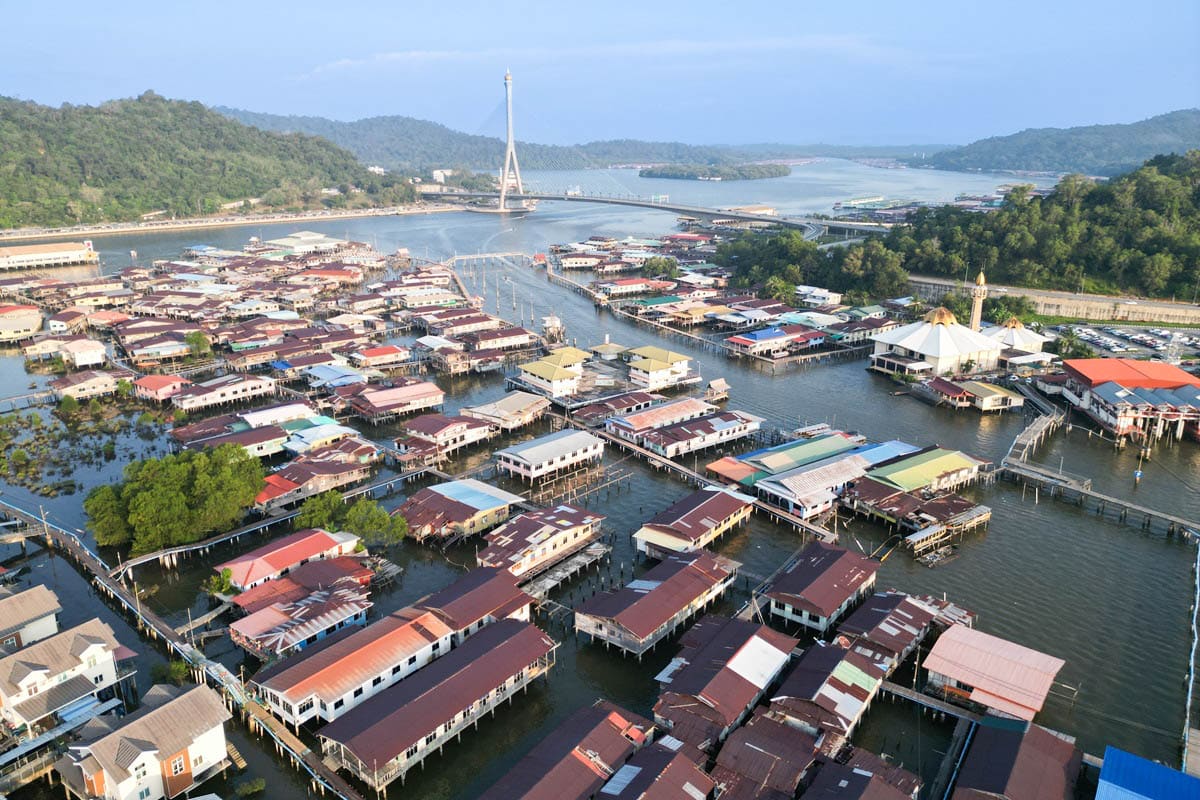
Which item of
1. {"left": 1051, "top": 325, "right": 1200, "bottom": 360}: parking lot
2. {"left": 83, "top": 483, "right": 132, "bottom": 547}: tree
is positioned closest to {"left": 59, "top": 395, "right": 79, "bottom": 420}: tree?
{"left": 83, "top": 483, "right": 132, "bottom": 547}: tree

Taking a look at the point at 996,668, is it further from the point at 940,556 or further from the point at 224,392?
the point at 224,392

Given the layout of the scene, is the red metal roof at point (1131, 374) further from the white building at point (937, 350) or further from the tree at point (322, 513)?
the tree at point (322, 513)

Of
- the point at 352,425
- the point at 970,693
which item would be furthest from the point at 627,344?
the point at 970,693

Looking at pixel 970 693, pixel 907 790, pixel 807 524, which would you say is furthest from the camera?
pixel 807 524

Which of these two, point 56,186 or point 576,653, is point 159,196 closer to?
point 56,186

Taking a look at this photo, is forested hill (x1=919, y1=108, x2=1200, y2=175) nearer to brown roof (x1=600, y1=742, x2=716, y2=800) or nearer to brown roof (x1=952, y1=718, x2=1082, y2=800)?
brown roof (x1=952, y1=718, x2=1082, y2=800)
